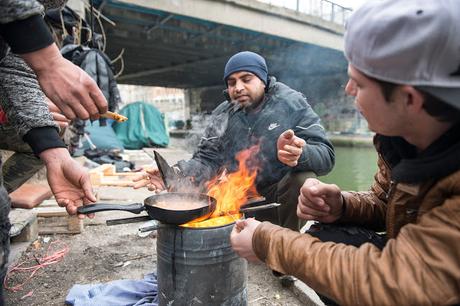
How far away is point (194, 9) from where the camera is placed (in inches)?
431

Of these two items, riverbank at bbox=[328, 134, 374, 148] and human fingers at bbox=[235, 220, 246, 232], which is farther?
riverbank at bbox=[328, 134, 374, 148]

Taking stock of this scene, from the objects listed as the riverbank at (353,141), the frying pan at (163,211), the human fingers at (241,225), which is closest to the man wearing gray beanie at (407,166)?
the human fingers at (241,225)

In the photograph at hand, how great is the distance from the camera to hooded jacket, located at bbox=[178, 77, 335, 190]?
336 cm

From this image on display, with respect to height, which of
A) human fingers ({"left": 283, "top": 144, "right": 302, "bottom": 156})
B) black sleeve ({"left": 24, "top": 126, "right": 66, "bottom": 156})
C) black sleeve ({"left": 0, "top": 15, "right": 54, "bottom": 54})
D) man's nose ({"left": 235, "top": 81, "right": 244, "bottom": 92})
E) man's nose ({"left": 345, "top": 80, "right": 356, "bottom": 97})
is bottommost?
human fingers ({"left": 283, "top": 144, "right": 302, "bottom": 156})

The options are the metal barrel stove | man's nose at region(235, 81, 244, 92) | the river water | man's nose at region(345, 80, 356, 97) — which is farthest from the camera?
the river water

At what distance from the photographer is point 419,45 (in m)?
1.16

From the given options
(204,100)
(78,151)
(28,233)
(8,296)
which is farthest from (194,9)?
(204,100)

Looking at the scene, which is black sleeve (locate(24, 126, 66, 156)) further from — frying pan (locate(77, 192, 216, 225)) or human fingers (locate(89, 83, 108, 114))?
human fingers (locate(89, 83, 108, 114))

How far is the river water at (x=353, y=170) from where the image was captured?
1023cm

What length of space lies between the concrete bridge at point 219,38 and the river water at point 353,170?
202 inches

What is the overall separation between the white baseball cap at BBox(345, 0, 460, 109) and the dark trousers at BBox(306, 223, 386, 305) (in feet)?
2.85

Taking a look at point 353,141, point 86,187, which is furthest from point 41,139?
point 353,141

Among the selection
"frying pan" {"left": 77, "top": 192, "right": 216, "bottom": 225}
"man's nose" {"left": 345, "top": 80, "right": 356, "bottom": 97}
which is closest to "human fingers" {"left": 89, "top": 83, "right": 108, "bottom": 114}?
"frying pan" {"left": 77, "top": 192, "right": 216, "bottom": 225}

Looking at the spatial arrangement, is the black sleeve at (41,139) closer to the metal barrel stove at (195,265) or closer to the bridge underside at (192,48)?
the metal barrel stove at (195,265)
